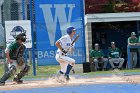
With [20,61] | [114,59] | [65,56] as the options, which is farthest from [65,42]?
[114,59]

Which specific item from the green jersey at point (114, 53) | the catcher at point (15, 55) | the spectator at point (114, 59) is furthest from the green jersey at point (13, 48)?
the green jersey at point (114, 53)

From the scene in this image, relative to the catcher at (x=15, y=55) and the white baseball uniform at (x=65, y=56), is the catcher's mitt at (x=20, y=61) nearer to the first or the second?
the catcher at (x=15, y=55)

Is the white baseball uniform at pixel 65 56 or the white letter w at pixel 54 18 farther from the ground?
the white letter w at pixel 54 18

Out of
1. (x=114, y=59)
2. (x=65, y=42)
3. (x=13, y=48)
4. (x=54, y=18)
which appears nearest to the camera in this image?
(x=13, y=48)

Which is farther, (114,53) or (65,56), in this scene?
(114,53)

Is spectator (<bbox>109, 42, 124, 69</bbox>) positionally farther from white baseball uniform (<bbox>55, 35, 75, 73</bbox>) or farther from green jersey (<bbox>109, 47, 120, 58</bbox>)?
white baseball uniform (<bbox>55, 35, 75, 73</bbox>)

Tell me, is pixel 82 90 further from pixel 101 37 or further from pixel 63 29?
pixel 101 37

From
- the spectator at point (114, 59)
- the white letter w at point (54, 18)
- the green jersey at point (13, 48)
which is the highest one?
the white letter w at point (54, 18)

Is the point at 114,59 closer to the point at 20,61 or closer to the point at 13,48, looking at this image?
the point at 20,61

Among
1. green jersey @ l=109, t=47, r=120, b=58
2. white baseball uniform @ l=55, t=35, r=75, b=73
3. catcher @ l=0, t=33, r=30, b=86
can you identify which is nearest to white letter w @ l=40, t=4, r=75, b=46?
green jersey @ l=109, t=47, r=120, b=58

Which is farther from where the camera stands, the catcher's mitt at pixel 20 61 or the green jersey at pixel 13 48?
the catcher's mitt at pixel 20 61

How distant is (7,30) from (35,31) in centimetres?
126

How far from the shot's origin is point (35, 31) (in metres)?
18.6

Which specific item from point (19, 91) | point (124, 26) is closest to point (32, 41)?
point (19, 91)
